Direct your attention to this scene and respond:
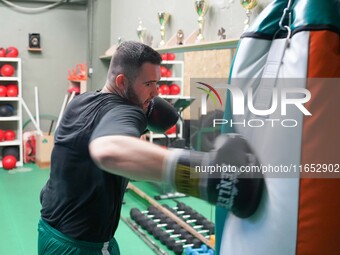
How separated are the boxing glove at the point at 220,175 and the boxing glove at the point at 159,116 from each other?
1.09 m

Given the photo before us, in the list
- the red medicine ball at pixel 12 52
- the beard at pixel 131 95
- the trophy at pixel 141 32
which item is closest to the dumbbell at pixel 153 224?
the trophy at pixel 141 32

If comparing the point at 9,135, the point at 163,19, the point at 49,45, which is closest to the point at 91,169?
the point at 163,19

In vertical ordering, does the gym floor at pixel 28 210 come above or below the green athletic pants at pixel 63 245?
below

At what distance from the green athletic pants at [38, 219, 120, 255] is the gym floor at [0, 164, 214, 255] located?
4.18 feet

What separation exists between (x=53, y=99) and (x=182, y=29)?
160 inches

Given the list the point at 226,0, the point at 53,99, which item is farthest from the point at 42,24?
the point at 226,0

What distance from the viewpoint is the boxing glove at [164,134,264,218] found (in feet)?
3.15

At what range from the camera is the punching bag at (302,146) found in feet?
3.44

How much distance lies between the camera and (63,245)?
1.72 meters

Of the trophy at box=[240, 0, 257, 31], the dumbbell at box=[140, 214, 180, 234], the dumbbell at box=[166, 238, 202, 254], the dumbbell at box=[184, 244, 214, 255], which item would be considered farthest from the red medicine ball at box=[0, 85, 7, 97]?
the trophy at box=[240, 0, 257, 31]

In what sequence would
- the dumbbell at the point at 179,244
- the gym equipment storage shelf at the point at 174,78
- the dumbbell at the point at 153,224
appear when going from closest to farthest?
the dumbbell at the point at 179,244 → the dumbbell at the point at 153,224 → the gym equipment storage shelf at the point at 174,78

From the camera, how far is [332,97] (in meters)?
1.08

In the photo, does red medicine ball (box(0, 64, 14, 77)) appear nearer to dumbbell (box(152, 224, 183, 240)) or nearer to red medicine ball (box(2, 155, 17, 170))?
red medicine ball (box(2, 155, 17, 170))

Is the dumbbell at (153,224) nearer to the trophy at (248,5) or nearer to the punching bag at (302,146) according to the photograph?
the trophy at (248,5)
